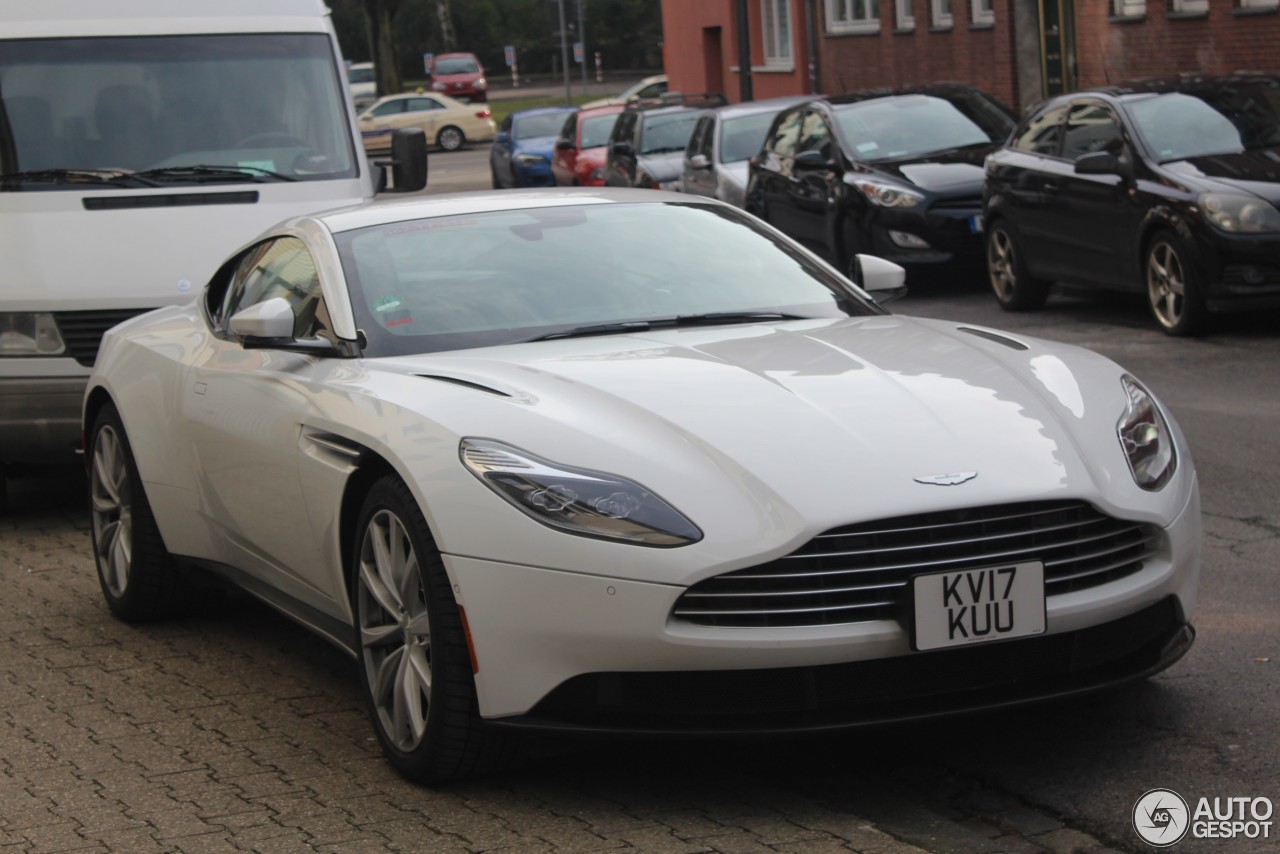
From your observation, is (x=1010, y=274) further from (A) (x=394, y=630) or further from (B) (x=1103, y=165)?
(A) (x=394, y=630)

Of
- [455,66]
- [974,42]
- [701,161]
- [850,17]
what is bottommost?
[701,161]

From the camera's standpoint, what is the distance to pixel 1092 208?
45.2ft

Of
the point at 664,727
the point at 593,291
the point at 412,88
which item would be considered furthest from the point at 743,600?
the point at 412,88

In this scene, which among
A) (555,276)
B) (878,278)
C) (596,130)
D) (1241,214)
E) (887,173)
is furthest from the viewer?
(596,130)

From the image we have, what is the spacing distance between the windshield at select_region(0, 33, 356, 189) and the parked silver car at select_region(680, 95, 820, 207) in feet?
32.9

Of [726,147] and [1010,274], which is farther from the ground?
[726,147]

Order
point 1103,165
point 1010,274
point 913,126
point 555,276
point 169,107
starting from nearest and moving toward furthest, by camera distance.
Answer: point 555,276
point 169,107
point 1103,165
point 1010,274
point 913,126

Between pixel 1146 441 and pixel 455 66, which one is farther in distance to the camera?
pixel 455 66

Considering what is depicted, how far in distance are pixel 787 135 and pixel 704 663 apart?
15.0 metres

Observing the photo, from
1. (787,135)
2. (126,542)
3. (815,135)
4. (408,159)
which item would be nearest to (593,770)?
(126,542)

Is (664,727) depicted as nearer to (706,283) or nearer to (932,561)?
(932,561)

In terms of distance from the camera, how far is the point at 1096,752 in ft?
15.7

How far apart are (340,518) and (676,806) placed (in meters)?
1.23

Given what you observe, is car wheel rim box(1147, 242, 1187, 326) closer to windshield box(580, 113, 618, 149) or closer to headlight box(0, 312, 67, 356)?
headlight box(0, 312, 67, 356)
